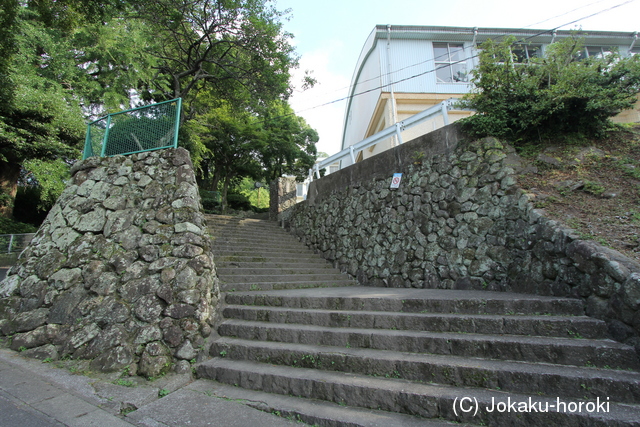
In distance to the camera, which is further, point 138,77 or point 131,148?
point 138,77

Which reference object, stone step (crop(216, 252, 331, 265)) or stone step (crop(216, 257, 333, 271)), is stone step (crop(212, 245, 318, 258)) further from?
stone step (crop(216, 257, 333, 271))

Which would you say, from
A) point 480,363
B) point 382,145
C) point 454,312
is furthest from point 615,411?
point 382,145

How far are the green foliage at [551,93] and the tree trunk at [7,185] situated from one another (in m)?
16.0

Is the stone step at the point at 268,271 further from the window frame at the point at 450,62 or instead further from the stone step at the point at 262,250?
the window frame at the point at 450,62

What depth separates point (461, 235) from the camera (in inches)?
208

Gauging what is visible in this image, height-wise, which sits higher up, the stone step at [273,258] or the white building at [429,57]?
the white building at [429,57]

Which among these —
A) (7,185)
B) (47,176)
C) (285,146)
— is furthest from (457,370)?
(7,185)

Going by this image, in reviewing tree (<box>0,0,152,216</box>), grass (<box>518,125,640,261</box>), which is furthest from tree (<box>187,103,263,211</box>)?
grass (<box>518,125,640,261</box>)

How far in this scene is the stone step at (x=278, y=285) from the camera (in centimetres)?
542

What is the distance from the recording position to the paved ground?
102 inches

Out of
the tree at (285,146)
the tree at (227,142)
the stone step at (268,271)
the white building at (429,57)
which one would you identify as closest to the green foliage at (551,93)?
the stone step at (268,271)

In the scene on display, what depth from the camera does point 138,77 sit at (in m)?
11.0

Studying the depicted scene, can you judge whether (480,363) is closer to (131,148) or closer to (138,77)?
(131,148)

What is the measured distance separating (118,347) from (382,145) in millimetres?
10748
